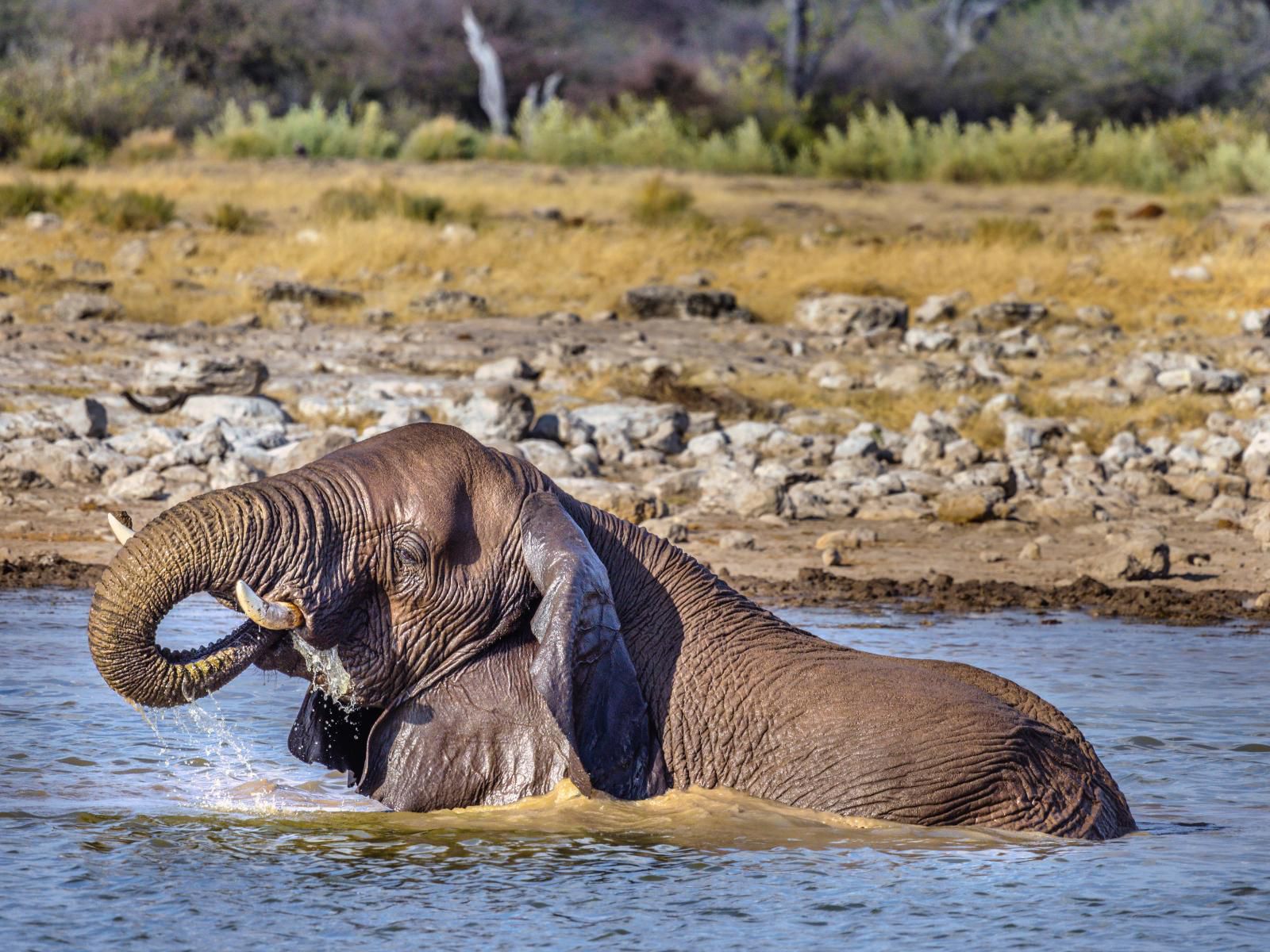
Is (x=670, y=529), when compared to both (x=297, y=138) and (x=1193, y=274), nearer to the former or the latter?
(x=1193, y=274)

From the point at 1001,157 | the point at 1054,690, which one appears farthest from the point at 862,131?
the point at 1054,690

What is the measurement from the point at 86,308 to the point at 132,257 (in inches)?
101

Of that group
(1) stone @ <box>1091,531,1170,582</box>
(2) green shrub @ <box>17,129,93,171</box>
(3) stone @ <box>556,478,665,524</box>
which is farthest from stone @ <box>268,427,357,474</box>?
(2) green shrub @ <box>17,129,93,171</box>

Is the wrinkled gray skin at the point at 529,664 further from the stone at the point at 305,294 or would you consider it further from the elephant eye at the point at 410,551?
the stone at the point at 305,294

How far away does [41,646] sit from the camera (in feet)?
26.2

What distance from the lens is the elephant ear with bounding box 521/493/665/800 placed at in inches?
176

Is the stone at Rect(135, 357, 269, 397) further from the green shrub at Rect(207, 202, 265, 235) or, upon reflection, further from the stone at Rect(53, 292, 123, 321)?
the green shrub at Rect(207, 202, 265, 235)

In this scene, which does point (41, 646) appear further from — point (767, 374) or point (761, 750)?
point (767, 374)

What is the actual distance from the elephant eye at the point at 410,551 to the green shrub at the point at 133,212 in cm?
1504

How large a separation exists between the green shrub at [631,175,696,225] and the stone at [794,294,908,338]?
14.7 ft

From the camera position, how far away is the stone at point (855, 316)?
16359 millimetres

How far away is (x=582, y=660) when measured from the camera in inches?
178

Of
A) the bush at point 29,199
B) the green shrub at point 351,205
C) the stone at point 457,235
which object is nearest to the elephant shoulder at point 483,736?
the stone at point 457,235

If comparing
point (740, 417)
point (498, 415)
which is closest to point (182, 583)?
point (498, 415)
